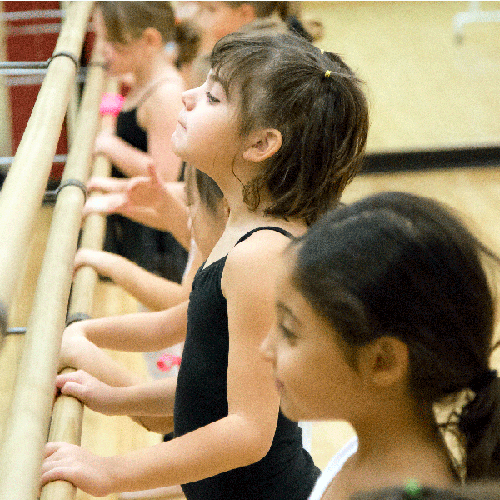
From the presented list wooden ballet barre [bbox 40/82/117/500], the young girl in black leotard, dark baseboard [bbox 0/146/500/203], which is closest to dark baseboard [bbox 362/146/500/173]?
dark baseboard [bbox 0/146/500/203]

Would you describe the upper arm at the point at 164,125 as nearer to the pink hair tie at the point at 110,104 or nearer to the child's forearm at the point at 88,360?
the pink hair tie at the point at 110,104

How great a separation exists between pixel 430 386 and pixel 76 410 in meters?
0.37

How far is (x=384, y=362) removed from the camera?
23.4 inches

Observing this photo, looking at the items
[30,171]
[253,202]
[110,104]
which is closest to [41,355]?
[30,171]

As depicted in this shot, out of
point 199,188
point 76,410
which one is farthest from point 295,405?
point 199,188

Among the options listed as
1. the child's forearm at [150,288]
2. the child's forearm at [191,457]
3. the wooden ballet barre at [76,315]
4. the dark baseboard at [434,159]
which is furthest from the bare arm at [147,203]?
the dark baseboard at [434,159]

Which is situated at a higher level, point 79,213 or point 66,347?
point 79,213

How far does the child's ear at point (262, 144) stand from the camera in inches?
33.0

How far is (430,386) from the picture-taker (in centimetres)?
60

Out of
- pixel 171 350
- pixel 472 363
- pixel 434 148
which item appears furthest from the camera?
pixel 434 148

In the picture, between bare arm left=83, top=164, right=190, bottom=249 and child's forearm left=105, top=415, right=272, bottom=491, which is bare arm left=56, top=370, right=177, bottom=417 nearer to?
child's forearm left=105, top=415, right=272, bottom=491

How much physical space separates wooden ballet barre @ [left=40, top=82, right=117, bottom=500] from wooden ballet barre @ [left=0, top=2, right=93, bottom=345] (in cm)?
23

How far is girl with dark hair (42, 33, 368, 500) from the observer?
76 centimetres

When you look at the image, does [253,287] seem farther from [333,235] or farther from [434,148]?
[434,148]
